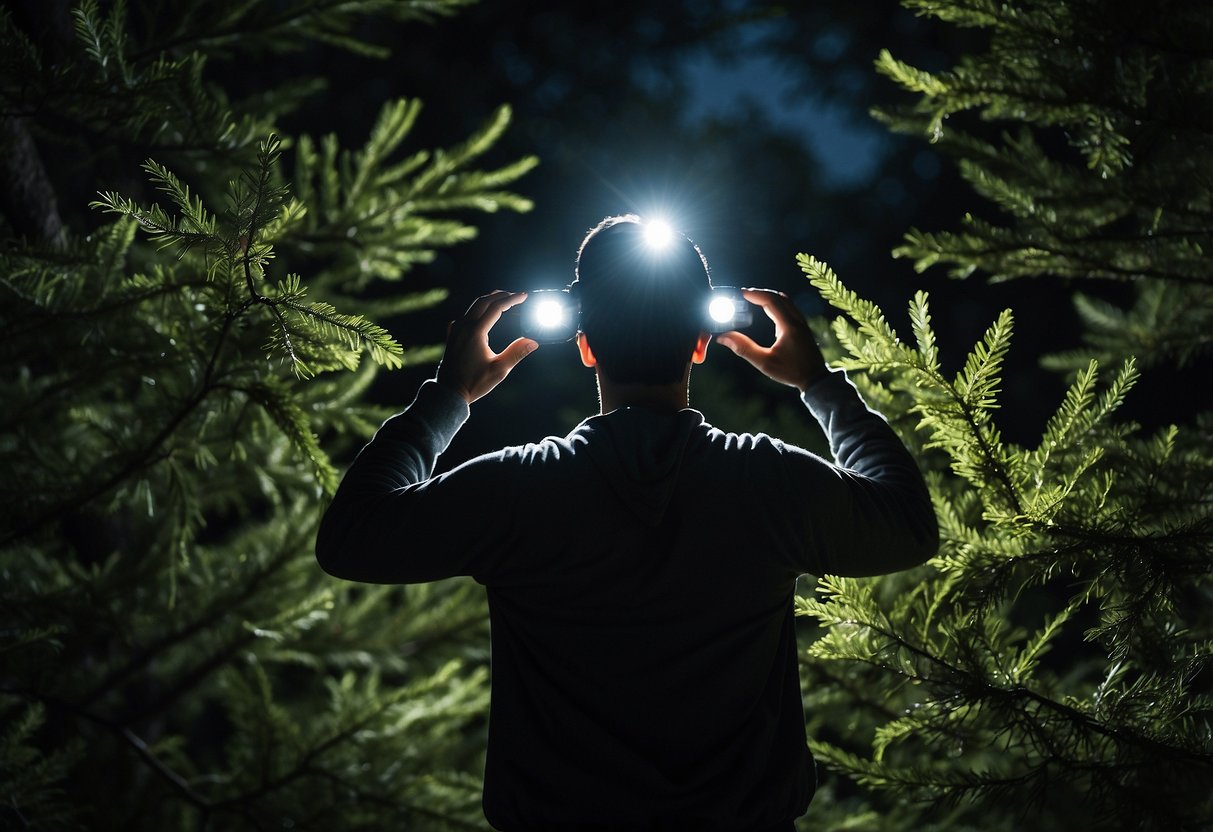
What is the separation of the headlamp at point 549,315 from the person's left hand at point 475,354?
58 millimetres

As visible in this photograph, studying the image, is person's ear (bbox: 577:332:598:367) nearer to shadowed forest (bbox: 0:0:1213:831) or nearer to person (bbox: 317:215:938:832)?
person (bbox: 317:215:938:832)

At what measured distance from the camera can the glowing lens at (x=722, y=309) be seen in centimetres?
153

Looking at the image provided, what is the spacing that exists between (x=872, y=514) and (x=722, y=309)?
18.6 inches

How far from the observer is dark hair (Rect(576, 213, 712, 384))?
143 cm

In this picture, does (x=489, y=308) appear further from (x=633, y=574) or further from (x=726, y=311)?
(x=633, y=574)

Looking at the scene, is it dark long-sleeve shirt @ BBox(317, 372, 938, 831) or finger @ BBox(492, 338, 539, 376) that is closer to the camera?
dark long-sleeve shirt @ BBox(317, 372, 938, 831)

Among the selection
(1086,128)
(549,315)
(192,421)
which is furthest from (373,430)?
(1086,128)

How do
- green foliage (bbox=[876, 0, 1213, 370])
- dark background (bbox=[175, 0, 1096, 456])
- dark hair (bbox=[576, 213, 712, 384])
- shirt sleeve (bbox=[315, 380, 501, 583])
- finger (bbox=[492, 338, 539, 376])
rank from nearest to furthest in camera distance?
shirt sleeve (bbox=[315, 380, 501, 583]) < dark hair (bbox=[576, 213, 712, 384]) < finger (bbox=[492, 338, 539, 376]) < green foliage (bbox=[876, 0, 1213, 370]) < dark background (bbox=[175, 0, 1096, 456])

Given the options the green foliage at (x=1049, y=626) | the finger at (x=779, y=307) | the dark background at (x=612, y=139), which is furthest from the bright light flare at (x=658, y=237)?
the dark background at (x=612, y=139)

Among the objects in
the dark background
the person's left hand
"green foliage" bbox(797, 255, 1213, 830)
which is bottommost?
"green foliage" bbox(797, 255, 1213, 830)

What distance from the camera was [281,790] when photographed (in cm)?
267

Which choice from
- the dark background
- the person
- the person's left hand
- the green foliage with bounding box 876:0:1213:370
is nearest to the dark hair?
the person

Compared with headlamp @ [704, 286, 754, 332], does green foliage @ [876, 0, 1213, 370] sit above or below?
above

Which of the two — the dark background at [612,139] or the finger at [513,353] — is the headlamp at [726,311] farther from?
the dark background at [612,139]
